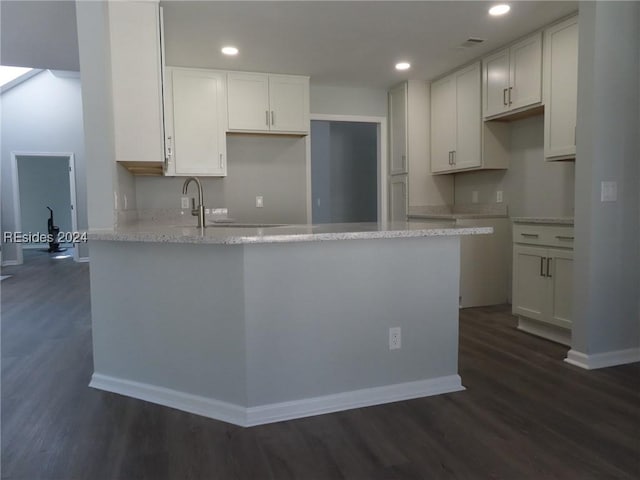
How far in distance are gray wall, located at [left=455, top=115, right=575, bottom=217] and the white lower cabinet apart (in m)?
0.59

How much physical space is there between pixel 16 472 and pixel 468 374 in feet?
7.36

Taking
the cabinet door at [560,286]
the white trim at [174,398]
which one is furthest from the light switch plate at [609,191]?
the white trim at [174,398]

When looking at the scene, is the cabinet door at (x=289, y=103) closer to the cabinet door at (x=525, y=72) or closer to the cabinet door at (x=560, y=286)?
the cabinet door at (x=525, y=72)

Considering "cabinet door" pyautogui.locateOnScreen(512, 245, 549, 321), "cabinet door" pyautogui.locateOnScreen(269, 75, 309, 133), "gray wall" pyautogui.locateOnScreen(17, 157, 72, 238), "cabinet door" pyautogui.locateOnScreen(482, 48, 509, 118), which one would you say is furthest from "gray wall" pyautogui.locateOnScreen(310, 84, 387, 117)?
"gray wall" pyautogui.locateOnScreen(17, 157, 72, 238)

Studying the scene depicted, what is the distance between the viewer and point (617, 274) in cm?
285

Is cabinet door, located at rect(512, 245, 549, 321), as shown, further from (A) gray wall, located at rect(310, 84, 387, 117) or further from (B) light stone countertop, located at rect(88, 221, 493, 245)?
(A) gray wall, located at rect(310, 84, 387, 117)

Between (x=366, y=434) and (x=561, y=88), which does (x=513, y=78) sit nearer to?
(x=561, y=88)

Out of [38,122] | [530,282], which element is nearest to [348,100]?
[530,282]

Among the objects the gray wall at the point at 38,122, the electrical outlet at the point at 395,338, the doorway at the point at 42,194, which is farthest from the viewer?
the doorway at the point at 42,194

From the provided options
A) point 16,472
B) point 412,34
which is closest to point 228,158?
point 412,34

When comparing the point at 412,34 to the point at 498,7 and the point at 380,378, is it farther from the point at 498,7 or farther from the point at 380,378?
the point at 380,378

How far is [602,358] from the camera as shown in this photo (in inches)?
110

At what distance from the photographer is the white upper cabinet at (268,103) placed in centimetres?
452

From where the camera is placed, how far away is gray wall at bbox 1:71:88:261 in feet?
25.0
